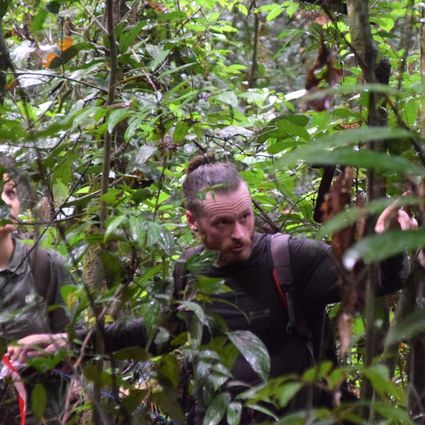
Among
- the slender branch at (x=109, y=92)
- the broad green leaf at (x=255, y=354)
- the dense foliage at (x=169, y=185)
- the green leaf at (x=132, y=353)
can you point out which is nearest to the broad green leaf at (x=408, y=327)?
the dense foliage at (x=169, y=185)

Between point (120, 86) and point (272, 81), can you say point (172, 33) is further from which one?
point (272, 81)

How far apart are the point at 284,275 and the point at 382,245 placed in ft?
5.28

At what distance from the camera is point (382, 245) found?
79 centimetres

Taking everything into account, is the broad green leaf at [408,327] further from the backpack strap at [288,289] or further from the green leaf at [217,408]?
the backpack strap at [288,289]

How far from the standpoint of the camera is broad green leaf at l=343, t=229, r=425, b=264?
0.77 meters

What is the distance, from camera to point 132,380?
2100 millimetres

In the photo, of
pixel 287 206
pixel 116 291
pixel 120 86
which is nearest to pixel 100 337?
pixel 116 291

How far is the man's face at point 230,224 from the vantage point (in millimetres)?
2455

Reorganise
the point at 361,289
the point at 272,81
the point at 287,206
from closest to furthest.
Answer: the point at 361,289 → the point at 287,206 → the point at 272,81

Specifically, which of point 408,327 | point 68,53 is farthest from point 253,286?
point 408,327

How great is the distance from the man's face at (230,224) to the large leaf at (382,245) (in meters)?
1.61

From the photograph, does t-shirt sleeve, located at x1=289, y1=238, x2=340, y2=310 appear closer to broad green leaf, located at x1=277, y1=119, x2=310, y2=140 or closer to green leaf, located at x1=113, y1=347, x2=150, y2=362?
broad green leaf, located at x1=277, y1=119, x2=310, y2=140

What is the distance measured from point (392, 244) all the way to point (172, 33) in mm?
3621

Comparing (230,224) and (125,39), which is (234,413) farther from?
(125,39)
